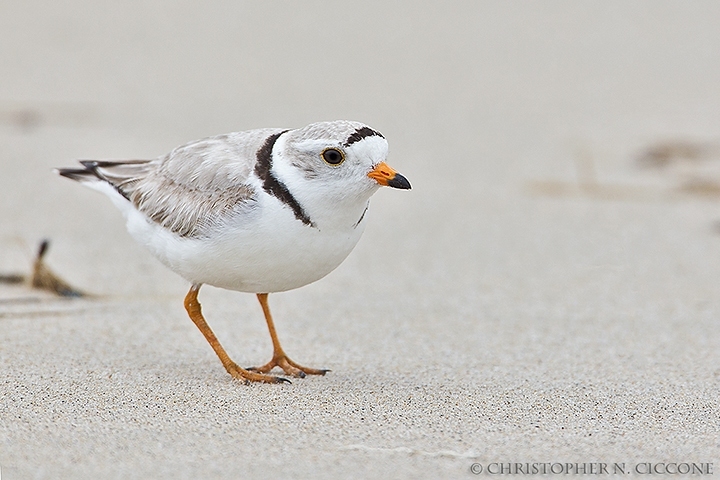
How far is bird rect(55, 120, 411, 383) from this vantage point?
167 inches

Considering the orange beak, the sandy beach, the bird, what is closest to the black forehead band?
the bird

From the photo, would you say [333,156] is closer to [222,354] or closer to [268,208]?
[268,208]

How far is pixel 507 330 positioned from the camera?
5.39 meters

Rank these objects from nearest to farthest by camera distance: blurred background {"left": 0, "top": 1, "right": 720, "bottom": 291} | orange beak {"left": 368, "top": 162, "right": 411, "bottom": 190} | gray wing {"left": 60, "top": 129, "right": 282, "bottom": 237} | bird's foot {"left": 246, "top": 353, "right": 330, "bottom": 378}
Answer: orange beak {"left": 368, "top": 162, "right": 411, "bottom": 190} < gray wing {"left": 60, "top": 129, "right": 282, "bottom": 237} < bird's foot {"left": 246, "top": 353, "right": 330, "bottom": 378} < blurred background {"left": 0, "top": 1, "right": 720, "bottom": 291}

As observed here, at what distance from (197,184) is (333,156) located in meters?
0.77

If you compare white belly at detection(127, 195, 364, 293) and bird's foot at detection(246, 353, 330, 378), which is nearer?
white belly at detection(127, 195, 364, 293)

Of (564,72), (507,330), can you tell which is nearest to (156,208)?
(507,330)

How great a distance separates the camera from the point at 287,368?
15.6 feet

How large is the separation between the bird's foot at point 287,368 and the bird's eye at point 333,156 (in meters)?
1.06

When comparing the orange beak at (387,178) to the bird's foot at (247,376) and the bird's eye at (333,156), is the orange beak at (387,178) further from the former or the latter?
the bird's foot at (247,376)

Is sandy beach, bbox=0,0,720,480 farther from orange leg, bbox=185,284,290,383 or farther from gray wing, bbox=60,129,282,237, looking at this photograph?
gray wing, bbox=60,129,282,237

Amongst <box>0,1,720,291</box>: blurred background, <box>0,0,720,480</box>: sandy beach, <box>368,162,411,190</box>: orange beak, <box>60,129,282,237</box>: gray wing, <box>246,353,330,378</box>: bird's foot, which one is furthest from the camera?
<box>0,1,720,291</box>: blurred background

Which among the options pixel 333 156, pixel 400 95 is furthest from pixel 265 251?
pixel 400 95

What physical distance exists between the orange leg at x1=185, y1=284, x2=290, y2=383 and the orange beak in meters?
1.04
